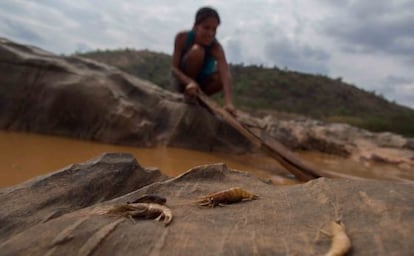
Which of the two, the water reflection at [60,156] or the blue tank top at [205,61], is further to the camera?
the blue tank top at [205,61]

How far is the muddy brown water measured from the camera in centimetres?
294

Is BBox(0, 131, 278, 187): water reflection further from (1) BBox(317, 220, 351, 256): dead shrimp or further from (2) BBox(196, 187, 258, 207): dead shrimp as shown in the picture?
(1) BBox(317, 220, 351, 256): dead shrimp

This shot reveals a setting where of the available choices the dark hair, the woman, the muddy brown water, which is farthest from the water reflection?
the dark hair

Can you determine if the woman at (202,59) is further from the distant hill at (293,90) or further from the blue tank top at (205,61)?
the distant hill at (293,90)

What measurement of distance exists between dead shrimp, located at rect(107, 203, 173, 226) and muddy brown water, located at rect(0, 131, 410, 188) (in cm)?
125

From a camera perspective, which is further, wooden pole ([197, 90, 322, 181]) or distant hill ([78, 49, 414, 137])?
distant hill ([78, 49, 414, 137])

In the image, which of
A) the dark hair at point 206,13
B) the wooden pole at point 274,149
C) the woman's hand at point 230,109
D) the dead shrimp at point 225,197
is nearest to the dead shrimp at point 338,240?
the dead shrimp at point 225,197

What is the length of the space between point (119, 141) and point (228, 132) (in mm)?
1396

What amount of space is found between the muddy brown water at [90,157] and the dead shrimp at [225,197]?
1385mm

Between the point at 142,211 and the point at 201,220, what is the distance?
0.71 feet

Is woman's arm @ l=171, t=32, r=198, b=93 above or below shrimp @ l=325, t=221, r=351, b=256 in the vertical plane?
above

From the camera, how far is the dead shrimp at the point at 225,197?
5.45 feet

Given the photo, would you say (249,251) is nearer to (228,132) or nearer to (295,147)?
(228,132)

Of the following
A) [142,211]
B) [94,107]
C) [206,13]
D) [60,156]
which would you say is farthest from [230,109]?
[142,211]
